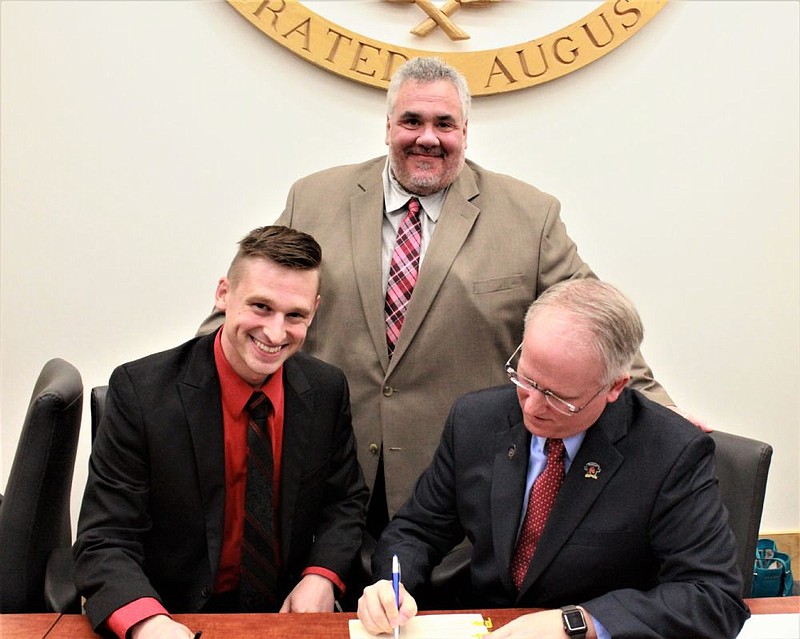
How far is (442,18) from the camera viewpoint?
311cm

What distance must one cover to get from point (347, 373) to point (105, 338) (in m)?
1.11

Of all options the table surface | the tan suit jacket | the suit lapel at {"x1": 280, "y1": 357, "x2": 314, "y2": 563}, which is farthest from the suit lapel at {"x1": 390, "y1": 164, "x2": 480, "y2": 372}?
the table surface

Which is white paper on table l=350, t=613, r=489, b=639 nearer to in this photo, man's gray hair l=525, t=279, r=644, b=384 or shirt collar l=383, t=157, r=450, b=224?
man's gray hair l=525, t=279, r=644, b=384

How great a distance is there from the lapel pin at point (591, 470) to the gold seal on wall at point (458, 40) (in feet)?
5.82

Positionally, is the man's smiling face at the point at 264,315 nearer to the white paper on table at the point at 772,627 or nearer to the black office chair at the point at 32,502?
the black office chair at the point at 32,502

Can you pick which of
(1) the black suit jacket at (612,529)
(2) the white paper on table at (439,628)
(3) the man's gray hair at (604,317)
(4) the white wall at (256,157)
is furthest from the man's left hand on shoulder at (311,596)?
(4) the white wall at (256,157)

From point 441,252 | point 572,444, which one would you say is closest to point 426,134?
point 441,252

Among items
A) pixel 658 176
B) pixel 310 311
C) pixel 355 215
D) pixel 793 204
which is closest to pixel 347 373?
pixel 355 215

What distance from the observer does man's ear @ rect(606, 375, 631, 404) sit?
169 centimetres

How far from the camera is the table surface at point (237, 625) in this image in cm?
154

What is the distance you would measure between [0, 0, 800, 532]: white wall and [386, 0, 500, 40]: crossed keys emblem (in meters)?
0.20

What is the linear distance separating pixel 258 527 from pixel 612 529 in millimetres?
680

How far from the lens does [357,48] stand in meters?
3.10

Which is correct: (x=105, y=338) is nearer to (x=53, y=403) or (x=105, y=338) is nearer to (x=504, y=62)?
(x=53, y=403)
